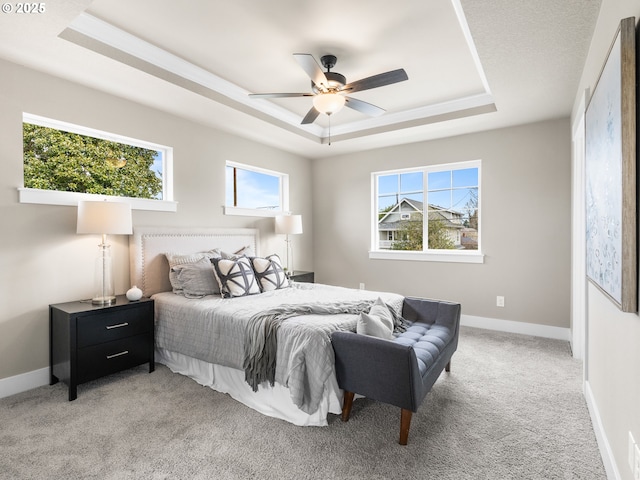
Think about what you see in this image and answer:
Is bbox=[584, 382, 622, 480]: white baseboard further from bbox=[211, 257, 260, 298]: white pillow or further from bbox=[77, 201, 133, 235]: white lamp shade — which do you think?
bbox=[77, 201, 133, 235]: white lamp shade

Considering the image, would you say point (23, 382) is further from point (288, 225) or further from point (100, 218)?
point (288, 225)

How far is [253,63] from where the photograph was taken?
122 inches

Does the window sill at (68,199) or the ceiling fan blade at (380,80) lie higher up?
the ceiling fan blade at (380,80)

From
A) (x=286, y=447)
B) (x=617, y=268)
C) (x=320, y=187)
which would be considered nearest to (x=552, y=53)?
(x=617, y=268)

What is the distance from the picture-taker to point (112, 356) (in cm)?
279

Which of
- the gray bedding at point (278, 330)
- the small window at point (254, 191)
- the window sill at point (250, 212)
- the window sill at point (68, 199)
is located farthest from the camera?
the small window at point (254, 191)

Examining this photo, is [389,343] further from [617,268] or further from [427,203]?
[427,203]

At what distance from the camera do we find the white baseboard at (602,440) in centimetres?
167

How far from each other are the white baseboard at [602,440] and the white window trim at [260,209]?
3891 mm

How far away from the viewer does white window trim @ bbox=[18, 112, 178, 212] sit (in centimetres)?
279

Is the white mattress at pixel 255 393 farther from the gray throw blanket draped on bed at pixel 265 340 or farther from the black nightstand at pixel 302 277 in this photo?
the black nightstand at pixel 302 277

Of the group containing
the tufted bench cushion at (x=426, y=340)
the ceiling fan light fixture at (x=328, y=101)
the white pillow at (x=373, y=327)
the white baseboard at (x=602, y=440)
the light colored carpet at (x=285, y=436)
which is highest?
the ceiling fan light fixture at (x=328, y=101)

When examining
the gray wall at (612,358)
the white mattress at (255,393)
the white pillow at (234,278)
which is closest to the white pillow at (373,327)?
the white mattress at (255,393)

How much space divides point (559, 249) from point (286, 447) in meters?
3.68
